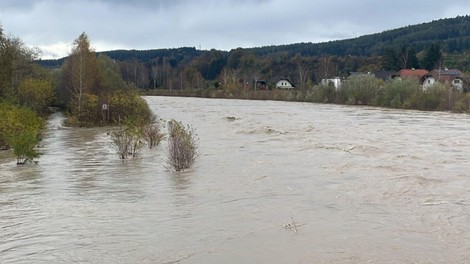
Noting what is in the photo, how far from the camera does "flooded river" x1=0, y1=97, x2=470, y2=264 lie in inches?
311

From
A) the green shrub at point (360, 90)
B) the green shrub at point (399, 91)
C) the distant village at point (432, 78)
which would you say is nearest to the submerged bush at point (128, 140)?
the green shrub at point (399, 91)

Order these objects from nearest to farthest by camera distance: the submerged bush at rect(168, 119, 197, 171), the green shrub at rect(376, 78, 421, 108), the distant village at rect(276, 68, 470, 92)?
the submerged bush at rect(168, 119, 197, 171) < the green shrub at rect(376, 78, 421, 108) < the distant village at rect(276, 68, 470, 92)

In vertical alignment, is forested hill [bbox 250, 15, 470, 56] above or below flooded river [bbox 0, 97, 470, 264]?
above

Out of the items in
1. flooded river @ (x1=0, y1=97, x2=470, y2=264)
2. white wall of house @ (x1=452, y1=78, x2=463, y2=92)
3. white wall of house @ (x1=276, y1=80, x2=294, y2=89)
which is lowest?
flooded river @ (x1=0, y1=97, x2=470, y2=264)

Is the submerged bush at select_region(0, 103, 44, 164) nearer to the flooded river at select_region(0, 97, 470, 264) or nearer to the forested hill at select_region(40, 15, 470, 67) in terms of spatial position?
the flooded river at select_region(0, 97, 470, 264)

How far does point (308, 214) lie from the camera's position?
32.8 ft

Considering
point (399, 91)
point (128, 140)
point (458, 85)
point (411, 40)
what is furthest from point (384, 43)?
point (128, 140)

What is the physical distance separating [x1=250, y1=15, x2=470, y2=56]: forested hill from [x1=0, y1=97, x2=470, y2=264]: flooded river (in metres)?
134

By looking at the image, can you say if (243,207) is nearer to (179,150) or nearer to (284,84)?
(179,150)

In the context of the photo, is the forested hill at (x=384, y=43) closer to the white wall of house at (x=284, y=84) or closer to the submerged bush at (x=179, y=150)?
the white wall of house at (x=284, y=84)

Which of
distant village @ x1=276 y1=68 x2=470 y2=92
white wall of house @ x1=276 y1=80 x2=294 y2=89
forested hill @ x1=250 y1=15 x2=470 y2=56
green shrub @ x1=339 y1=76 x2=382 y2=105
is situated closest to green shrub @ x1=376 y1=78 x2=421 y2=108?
green shrub @ x1=339 y1=76 x2=382 y2=105

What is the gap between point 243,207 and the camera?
34.9 feet

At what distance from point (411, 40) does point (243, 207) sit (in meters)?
155

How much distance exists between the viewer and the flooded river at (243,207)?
7.89 m
